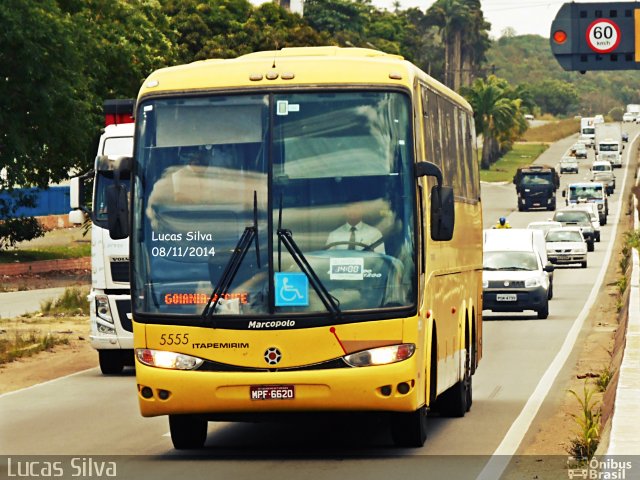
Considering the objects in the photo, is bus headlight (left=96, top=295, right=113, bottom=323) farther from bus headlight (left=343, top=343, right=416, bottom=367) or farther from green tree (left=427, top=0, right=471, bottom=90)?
green tree (left=427, top=0, right=471, bottom=90)

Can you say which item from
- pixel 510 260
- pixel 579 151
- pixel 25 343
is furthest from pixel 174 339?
pixel 579 151

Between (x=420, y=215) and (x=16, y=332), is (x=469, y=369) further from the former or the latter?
(x=16, y=332)

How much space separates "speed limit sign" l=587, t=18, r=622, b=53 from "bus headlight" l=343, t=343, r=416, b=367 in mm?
28250

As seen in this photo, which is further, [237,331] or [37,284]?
[37,284]

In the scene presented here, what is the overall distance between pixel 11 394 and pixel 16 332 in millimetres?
8312

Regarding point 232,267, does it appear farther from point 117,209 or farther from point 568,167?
point 568,167

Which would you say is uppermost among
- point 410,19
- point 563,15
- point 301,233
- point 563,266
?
point 410,19

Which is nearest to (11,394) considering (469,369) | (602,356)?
(469,369)

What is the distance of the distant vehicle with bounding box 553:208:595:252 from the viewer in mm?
65688

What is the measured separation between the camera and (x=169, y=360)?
12656mm

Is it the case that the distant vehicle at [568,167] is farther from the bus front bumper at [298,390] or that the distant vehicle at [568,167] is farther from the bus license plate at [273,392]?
the bus license plate at [273,392]

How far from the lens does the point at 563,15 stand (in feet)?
116

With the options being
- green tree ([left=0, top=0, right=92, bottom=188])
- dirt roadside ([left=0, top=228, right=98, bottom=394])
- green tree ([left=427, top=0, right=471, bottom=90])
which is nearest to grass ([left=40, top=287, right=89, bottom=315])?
dirt roadside ([left=0, top=228, right=98, bottom=394])

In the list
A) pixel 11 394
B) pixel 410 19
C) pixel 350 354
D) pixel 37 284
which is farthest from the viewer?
pixel 410 19
